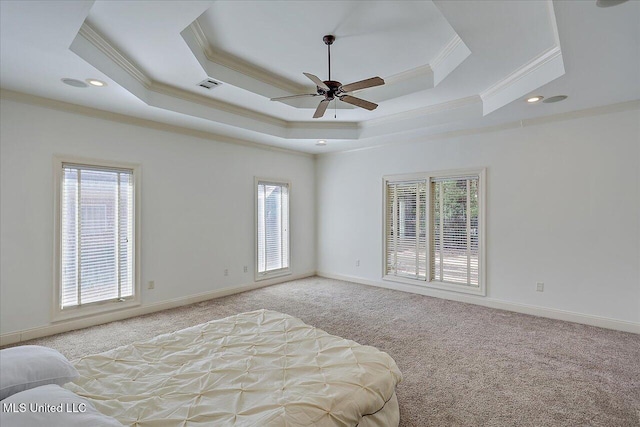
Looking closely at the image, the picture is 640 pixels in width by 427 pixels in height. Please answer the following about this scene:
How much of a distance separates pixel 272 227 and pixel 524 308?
169 inches

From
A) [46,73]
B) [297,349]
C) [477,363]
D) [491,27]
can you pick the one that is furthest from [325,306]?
[46,73]

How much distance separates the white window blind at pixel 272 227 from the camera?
234 inches

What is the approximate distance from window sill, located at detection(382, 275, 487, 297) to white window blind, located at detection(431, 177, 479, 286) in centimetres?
8

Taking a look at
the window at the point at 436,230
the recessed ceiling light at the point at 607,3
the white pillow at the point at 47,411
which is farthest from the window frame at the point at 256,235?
the recessed ceiling light at the point at 607,3

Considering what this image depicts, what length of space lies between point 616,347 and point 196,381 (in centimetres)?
407

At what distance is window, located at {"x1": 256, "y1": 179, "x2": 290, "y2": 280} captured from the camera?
5.92 meters

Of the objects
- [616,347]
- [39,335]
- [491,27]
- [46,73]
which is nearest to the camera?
[491,27]

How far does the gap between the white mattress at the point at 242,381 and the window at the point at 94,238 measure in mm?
2562

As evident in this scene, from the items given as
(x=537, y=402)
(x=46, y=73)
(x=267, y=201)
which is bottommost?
(x=537, y=402)

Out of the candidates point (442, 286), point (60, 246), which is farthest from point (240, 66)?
point (442, 286)

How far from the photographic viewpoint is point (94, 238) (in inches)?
155

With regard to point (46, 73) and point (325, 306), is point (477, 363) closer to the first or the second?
point (325, 306)

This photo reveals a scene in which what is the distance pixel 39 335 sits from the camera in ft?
11.5

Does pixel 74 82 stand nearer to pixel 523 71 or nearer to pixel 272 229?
pixel 272 229
